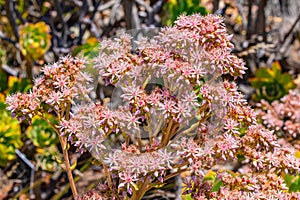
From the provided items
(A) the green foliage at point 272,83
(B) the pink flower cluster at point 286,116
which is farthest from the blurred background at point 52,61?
(B) the pink flower cluster at point 286,116

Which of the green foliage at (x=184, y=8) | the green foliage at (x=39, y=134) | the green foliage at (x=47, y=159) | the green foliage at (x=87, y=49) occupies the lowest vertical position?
the green foliage at (x=47, y=159)

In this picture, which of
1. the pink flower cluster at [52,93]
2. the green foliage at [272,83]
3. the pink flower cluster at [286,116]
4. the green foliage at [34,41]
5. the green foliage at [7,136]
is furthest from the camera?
the green foliage at [272,83]

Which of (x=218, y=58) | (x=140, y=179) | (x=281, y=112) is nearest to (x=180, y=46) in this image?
(x=218, y=58)

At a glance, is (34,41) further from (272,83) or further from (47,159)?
(272,83)

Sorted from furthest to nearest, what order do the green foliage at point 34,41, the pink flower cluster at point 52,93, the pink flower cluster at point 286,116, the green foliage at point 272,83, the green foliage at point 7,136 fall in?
1. the green foliage at point 272,83
2. the green foliage at point 34,41
3. the green foliage at point 7,136
4. the pink flower cluster at point 286,116
5. the pink flower cluster at point 52,93

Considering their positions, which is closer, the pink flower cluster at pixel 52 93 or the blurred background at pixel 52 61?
the pink flower cluster at pixel 52 93

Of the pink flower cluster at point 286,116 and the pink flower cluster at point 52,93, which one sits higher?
the pink flower cluster at point 52,93

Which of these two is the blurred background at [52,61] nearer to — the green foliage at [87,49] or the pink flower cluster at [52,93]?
the green foliage at [87,49]

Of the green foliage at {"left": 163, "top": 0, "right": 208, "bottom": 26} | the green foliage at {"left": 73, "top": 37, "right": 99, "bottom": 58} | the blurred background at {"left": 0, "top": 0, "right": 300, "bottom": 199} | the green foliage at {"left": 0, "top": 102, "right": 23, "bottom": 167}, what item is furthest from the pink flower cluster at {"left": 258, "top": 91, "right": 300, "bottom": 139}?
the green foliage at {"left": 0, "top": 102, "right": 23, "bottom": 167}
